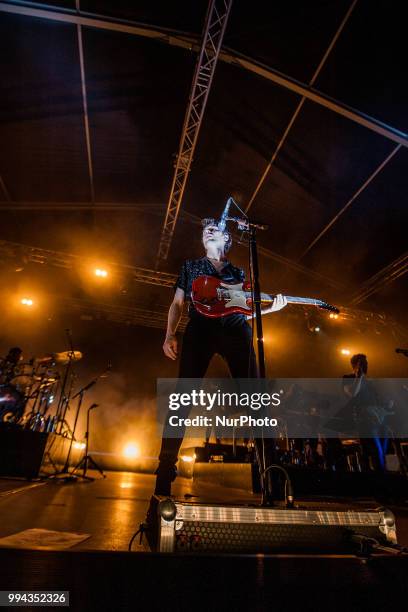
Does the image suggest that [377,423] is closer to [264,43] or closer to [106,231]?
[264,43]

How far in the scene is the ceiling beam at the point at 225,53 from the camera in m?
4.11

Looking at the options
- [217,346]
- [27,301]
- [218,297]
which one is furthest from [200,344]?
[27,301]

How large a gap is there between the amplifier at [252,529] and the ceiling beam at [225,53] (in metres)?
5.42

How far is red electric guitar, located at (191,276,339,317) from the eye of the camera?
7.13 ft

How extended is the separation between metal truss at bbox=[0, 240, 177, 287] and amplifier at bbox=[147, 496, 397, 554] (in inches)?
290

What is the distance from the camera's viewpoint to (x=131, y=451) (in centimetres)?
933

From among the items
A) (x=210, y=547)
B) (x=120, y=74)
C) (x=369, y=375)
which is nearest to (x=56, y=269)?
(x=120, y=74)

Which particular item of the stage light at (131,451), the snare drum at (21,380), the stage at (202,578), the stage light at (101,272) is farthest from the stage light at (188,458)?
the stage at (202,578)

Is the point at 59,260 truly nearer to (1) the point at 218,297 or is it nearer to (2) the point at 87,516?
(1) the point at 218,297

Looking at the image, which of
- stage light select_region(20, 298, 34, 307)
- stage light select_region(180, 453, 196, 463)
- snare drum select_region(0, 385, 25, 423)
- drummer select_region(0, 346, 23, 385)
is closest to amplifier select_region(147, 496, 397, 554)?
stage light select_region(180, 453, 196, 463)

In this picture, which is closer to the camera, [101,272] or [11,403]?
[11,403]

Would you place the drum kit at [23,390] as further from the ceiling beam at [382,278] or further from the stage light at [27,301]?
the ceiling beam at [382,278]

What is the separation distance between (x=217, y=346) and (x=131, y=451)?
8599 mm

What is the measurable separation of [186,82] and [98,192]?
10.5 feet
